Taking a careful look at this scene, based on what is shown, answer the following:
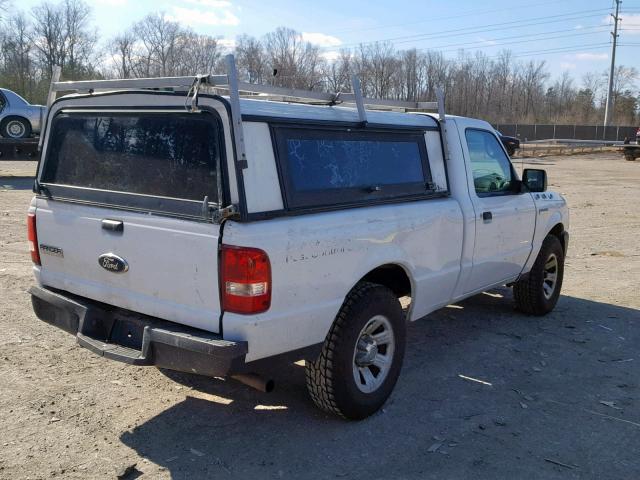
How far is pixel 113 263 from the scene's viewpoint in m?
3.72

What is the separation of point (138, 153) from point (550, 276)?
4727 mm

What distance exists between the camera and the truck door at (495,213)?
529 centimetres

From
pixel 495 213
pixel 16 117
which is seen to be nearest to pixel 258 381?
pixel 495 213

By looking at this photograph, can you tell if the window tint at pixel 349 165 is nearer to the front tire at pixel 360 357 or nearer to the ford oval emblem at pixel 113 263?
the front tire at pixel 360 357

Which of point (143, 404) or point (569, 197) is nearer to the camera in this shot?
point (143, 404)

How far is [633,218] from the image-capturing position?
548 inches

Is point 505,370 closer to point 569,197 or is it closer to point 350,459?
point 350,459

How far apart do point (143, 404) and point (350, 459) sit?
1.51 meters

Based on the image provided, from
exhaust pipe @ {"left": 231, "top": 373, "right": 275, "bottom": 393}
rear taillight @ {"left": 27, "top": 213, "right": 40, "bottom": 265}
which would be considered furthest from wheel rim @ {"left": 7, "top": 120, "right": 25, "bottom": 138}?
exhaust pipe @ {"left": 231, "top": 373, "right": 275, "bottom": 393}

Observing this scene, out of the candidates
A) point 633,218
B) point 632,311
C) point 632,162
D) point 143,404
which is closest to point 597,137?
point 632,162

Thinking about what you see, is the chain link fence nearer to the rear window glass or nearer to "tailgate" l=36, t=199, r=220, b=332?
the rear window glass

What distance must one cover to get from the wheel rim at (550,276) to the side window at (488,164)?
129cm

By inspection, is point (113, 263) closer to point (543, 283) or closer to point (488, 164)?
point (488, 164)

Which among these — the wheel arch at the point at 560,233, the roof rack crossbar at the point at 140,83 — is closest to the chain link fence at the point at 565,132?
the wheel arch at the point at 560,233
